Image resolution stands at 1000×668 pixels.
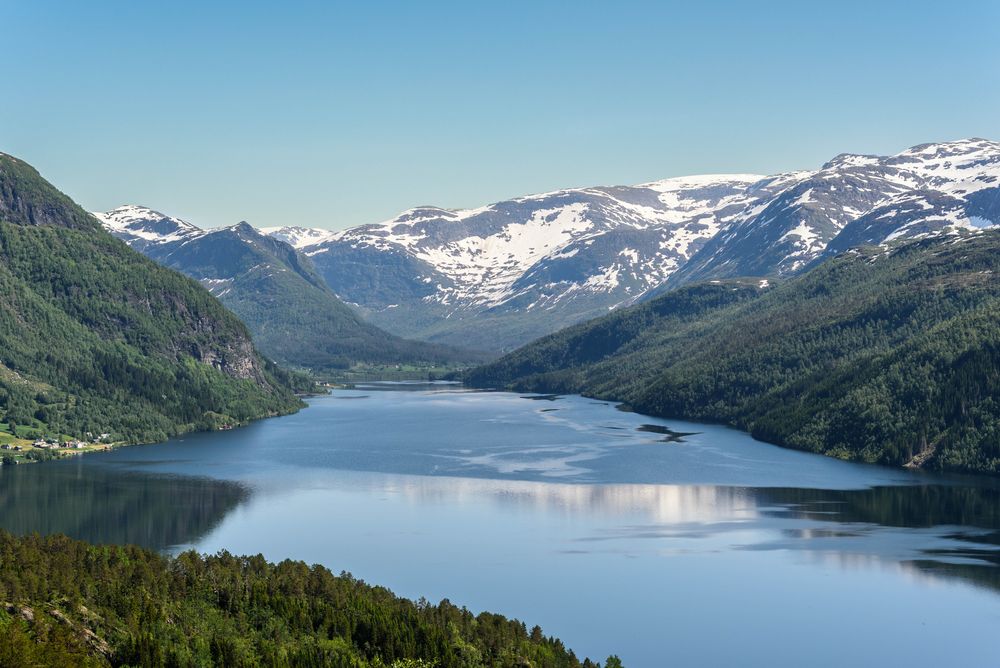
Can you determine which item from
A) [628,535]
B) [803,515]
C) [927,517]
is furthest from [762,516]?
[628,535]

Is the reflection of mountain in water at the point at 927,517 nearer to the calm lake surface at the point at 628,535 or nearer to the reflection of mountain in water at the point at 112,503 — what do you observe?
the calm lake surface at the point at 628,535

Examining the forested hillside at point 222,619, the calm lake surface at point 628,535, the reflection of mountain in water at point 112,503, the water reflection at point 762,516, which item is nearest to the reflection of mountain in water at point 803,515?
the water reflection at point 762,516

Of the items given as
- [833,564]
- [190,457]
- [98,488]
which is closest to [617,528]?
[833,564]

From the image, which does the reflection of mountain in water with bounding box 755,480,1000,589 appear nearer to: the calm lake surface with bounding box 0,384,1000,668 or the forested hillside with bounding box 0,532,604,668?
the calm lake surface with bounding box 0,384,1000,668

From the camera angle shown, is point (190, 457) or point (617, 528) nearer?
point (617, 528)

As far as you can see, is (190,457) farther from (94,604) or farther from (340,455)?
(94,604)

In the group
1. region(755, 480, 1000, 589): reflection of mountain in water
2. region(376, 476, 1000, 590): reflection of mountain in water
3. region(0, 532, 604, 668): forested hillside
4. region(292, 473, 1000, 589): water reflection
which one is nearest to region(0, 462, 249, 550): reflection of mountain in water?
region(292, 473, 1000, 589): water reflection

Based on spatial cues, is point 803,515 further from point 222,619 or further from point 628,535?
point 222,619
